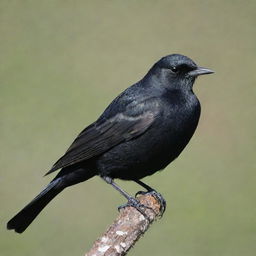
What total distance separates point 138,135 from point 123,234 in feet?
5.15

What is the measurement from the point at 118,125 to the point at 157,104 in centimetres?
41

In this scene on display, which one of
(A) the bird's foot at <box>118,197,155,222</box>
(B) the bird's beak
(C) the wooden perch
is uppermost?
(B) the bird's beak

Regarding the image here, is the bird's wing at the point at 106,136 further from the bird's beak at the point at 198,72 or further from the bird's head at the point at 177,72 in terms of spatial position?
the bird's beak at the point at 198,72

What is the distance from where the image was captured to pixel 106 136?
7.98m

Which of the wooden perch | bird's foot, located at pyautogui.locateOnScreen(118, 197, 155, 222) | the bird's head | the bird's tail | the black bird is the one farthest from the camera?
the bird's head

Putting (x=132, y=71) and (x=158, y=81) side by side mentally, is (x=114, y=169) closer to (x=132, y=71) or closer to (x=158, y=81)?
(x=158, y=81)

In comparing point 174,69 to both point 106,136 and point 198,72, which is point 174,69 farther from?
point 106,136

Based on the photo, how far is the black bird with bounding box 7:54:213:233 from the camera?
7754 millimetres

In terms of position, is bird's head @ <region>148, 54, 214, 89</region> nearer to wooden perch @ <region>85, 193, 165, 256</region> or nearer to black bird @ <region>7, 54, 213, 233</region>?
black bird @ <region>7, 54, 213, 233</region>

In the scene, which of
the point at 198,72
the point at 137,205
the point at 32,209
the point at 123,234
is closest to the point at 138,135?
the point at 137,205

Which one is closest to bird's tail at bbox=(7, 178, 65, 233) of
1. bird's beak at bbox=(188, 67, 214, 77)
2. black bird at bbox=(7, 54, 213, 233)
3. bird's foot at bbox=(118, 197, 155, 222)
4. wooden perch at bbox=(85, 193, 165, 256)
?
black bird at bbox=(7, 54, 213, 233)

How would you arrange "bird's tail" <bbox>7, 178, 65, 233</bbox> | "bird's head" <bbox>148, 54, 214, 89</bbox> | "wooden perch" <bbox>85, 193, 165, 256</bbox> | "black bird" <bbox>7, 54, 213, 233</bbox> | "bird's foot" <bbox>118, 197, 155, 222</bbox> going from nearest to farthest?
"wooden perch" <bbox>85, 193, 165, 256</bbox> → "bird's foot" <bbox>118, 197, 155, 222</bbox> → "black bird" <bbox>7, 54, 213, 233</bbox> → "bird's tail" <bbox>7, 178, 65, 233</bbox> → "bird's head" <bbox>148, 54, 214, 89</bbox>

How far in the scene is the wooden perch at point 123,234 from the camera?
6.12 meters

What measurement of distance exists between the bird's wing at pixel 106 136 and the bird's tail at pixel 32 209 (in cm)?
32
